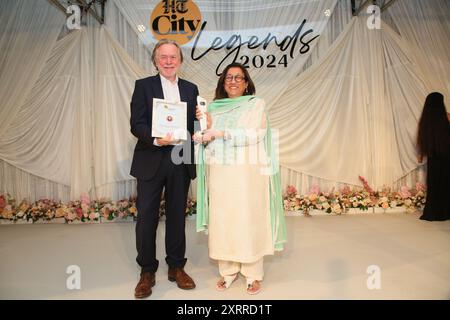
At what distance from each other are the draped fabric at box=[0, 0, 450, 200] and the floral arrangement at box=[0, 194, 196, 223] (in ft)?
0.65

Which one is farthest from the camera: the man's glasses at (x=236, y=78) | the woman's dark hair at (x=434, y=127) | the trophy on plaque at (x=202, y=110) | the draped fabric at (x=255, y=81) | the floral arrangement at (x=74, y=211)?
the draped fabric at (x=255, y=81)

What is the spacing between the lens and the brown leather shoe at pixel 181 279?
217cm

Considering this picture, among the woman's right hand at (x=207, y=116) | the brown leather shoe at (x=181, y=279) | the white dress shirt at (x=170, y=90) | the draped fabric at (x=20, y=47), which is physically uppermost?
the draped fabric at (x=20, y=47)

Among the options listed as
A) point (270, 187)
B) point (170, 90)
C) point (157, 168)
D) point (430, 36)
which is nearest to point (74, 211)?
point (157, 168)

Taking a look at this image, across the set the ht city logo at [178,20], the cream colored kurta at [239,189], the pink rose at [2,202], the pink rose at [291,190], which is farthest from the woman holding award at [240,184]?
the pink rose at [2,202]

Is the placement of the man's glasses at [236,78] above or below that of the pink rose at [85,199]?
above

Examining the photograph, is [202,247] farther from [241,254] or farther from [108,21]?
[108,21]

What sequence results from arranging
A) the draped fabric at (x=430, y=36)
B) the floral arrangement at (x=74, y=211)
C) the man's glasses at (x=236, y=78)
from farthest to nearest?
the draped fabric at (x=430, y=36) < the floral arrangement at (x=74, y=211) < the man's glasses at (x=236, y=78)

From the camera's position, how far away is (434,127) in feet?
13.1

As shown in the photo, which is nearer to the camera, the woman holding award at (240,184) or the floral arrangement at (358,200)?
the woman holding award at (240,184)

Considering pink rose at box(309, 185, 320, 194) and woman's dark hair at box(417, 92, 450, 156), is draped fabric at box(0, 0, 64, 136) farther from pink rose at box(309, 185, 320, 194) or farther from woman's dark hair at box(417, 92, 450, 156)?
woman's dark hair at box(417, 92, 450, 156)

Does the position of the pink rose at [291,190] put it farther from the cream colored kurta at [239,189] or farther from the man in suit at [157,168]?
the man in suit at [157,168]

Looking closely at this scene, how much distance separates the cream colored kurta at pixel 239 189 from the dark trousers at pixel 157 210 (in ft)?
0.72

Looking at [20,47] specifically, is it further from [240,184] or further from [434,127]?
[434,127]
